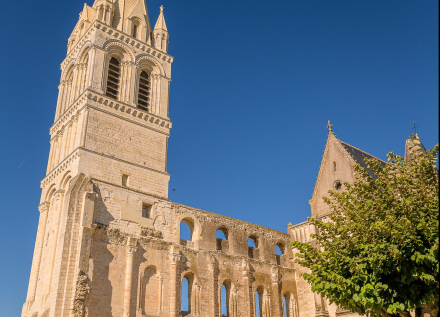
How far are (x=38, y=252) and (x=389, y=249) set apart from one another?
64.3 ft

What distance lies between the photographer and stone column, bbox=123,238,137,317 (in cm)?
2312

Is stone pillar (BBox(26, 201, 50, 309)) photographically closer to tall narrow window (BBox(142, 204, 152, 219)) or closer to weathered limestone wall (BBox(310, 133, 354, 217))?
tall narrow window (BBox(142, 204, 152, 219))

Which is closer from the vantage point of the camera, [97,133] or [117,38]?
[97,133]

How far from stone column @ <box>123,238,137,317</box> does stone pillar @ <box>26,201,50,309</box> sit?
556cm

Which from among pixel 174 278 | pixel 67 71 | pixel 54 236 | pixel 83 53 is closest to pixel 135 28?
pixel 83 53

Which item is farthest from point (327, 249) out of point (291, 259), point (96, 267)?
point (291, 259)

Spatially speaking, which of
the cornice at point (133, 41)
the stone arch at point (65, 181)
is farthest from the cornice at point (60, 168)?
the cornice at point (133, 41)

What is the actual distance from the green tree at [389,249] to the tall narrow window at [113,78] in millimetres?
17726

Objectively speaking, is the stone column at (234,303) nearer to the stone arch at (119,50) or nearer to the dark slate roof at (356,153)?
the dark slate roof at (356,153)

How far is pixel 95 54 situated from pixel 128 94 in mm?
3074

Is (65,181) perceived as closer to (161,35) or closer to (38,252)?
(38,252)

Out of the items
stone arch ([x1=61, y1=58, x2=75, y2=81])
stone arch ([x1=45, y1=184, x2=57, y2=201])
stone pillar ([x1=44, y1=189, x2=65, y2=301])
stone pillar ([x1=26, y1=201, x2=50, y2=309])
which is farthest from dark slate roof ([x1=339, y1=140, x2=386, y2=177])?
stone pillar ([x1=26, y1=201, x2=50, y2=309])

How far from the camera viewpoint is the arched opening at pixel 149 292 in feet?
79.2

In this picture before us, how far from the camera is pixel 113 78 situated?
2992 cm
